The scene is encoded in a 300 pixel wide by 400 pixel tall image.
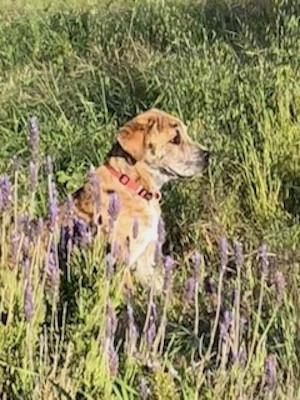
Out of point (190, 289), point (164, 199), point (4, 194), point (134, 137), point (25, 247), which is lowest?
point (164, 199)

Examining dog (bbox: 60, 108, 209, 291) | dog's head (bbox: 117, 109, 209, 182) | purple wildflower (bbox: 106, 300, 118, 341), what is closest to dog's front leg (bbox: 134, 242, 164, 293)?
dog (bbox: 60, 108, 209, 291)

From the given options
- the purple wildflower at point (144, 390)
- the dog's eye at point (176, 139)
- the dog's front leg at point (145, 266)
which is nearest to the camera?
the purple wildflower at point (144, 390)

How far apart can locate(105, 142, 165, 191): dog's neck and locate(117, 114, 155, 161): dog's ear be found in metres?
0.04

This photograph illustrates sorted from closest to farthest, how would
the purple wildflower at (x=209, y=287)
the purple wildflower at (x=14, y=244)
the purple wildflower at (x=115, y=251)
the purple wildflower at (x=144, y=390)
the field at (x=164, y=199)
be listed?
1. the purple wildflower at (x=144, y=390)
2. the field at (x=164, y=199)
3. the purple wildflower at (x=14, y=244)
4. the purple wildflower at (x=115, y=251)
5. the purple wildflower at (x=209, y=287)

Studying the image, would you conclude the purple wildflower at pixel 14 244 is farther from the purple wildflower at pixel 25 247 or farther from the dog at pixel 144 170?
the dog at pixel 144 170

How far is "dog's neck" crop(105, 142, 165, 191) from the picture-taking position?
5773 mm

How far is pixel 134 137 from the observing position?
226 inches

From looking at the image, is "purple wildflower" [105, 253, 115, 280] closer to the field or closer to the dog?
the field

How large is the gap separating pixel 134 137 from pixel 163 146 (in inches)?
10.0

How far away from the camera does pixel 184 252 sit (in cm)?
569

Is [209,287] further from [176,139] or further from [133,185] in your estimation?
[176,139]

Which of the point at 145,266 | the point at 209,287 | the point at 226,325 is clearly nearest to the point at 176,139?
the point at 145,266

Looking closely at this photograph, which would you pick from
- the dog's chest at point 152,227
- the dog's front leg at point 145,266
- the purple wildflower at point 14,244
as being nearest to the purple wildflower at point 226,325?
the purple wildflower at point 14,244

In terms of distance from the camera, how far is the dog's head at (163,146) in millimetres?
5746
